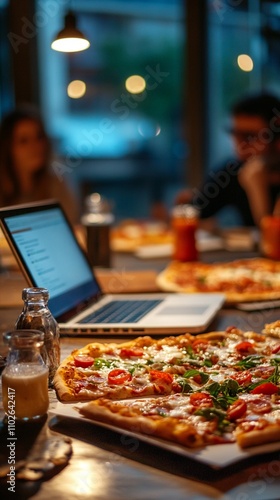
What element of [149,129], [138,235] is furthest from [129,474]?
[149,129]

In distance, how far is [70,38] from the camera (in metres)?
2.66

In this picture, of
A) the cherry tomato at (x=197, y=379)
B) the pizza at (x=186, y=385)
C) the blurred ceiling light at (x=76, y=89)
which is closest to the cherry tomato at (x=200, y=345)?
the pizza at (x=186, y=385)

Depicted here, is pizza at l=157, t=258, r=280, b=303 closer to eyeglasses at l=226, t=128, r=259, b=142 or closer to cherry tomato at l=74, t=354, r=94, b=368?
cherry tomato at l=74, t=354, r=94, b=368

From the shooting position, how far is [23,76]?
5.69 m

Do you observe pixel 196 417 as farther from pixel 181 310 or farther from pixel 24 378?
pixel 181 310

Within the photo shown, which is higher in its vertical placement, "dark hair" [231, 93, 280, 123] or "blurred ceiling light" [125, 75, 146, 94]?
"blurred ceiling light" [125, 75, 146, 94]

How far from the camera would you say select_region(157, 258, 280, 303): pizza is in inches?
104

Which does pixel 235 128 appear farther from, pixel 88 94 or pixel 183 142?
pixel 88 94

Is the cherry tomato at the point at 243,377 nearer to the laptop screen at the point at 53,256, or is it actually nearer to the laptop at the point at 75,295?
the laptop at the point at 75,295

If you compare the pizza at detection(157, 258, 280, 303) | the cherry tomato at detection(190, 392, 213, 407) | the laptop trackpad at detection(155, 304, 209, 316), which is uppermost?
the laptop trackpad at detection(155, 304, 209, 316)

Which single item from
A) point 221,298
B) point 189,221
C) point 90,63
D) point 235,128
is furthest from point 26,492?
point 90,63

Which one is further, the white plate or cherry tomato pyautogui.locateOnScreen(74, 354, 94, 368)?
cherry tomato pyautogui.locateOnScreen(74, 354, 94, 368)

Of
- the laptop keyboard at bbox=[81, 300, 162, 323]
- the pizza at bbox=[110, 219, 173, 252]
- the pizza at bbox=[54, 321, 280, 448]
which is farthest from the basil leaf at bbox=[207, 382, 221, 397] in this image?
the pizza at bbox=[110, 219, 173, 252]

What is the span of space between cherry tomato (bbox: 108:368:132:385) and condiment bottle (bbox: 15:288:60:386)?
13 centimetres
